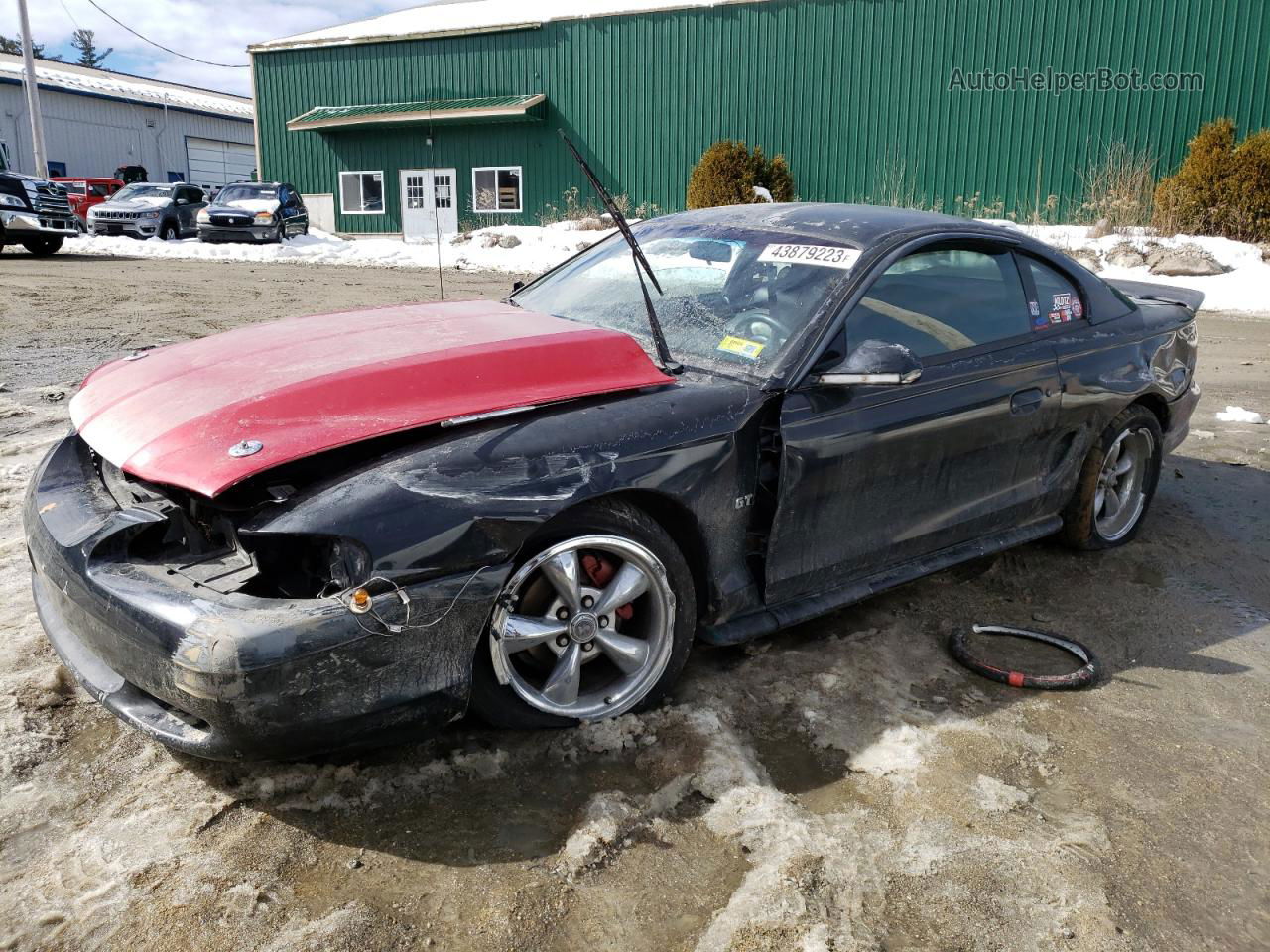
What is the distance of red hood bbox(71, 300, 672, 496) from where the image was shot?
102 inches

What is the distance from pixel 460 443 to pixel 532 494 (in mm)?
240

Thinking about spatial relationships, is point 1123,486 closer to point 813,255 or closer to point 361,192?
point 813,255

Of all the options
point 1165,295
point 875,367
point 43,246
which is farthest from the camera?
point 43,246

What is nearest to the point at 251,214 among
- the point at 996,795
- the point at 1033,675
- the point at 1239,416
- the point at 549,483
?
the point at 1239,416

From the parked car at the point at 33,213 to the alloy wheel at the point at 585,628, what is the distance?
1745 centimetres

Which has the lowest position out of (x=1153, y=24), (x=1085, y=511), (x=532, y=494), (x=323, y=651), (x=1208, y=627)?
(x=1208, y=627)

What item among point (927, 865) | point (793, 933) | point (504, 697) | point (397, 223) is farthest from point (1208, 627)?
point (397, 223)

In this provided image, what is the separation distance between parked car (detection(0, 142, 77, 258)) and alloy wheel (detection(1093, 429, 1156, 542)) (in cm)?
1763

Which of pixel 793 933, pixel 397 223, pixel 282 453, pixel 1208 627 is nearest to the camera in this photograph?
pixel 793 933

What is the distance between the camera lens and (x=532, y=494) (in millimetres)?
2605

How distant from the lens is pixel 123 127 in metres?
42.5

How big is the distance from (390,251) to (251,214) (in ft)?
9.69

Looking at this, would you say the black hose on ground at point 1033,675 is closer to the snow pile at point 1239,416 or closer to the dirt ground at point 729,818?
the dirt ground at point 729,818

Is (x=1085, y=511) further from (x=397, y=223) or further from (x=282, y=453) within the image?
(x=397, y=223)
